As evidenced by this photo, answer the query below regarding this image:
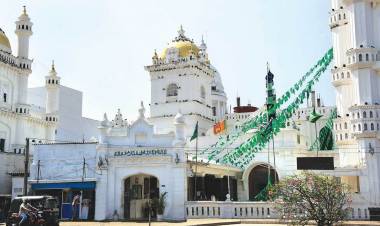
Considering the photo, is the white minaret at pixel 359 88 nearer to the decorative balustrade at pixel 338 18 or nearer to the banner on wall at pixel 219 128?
the decorative balustrade at pixel 338 18

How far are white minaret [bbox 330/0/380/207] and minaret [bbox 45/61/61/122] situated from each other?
27.7m

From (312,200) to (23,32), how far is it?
36.5m

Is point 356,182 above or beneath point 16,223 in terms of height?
above

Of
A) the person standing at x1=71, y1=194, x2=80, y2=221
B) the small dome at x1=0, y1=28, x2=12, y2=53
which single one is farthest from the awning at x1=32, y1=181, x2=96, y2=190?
the small dome at x1=0, y1=28, x2=12, y2=53

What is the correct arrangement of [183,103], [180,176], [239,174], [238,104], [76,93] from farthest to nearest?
[238,104]
[76,93]
[183,103]
[239,174]
[180,176]

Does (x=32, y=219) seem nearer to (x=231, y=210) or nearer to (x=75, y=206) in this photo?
(x=75, y=206)

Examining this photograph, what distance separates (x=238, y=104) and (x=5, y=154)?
35.8 metres

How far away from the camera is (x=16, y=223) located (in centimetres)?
2103

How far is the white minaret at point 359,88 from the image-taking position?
90.4ft

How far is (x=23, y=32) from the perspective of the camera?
45531 millimetres

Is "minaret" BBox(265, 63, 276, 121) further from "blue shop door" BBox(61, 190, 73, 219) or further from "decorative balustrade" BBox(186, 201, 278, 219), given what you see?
"blue shop door" BBox(61, 190, 73, 219)

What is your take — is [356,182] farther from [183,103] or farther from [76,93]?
[76,93]

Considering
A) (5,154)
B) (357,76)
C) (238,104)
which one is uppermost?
(238,104)

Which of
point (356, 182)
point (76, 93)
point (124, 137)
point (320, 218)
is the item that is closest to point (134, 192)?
point (124, 137)
